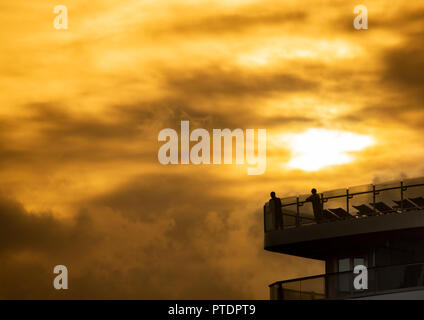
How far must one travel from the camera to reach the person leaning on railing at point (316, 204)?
53.3 m

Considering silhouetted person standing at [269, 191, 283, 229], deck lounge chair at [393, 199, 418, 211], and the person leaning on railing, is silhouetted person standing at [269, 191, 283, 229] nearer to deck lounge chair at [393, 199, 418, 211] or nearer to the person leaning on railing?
→ the person leaning on railing

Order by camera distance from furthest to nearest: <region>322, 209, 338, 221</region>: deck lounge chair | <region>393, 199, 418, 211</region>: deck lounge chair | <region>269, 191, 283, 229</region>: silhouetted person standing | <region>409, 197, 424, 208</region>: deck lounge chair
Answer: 1. <region>269, 191, 283, 229</region>: silhouetted person standing
2. <region>322, 209, 338, 221</region>: deck lounge chair
3. <region>393, 199, 418, 211</region>: deck lounge chair
4. <region>409, 197, 424, 208</region>: deck lounge chair

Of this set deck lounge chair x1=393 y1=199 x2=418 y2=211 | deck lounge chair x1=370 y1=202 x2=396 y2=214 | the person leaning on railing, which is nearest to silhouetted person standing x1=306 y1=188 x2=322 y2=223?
the person leaning on railing

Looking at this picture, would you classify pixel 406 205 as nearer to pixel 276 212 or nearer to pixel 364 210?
pixel 364 210

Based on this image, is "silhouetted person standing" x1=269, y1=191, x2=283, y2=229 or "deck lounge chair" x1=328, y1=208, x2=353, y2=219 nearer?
"deck lounge chair" x1=328, y1=208, x2=353, y2=219

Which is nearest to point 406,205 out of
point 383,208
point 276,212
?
point 383,208

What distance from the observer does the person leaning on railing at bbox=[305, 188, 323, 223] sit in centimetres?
5328

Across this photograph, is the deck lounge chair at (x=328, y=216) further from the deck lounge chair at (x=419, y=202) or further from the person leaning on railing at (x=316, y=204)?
the deck lounge chair at (x=419, y=202)

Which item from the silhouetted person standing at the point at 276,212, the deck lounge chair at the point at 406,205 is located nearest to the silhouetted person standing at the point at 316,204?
the silhouetted person standing at the point at 276,212

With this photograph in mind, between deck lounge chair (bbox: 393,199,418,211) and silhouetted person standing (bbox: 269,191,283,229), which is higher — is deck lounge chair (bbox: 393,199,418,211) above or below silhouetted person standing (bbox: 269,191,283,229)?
below
